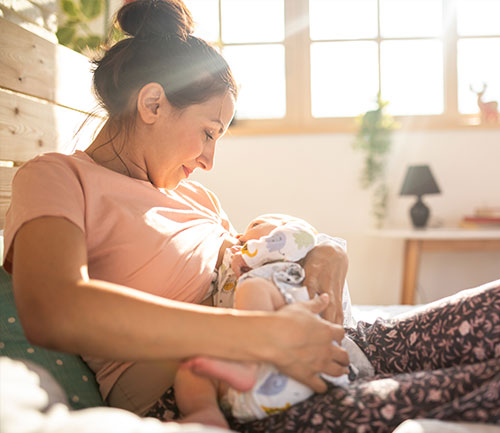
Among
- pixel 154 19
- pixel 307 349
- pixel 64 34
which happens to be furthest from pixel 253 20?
pixel 307 349

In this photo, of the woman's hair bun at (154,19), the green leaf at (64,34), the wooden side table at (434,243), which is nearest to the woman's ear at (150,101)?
the woman's hair bun at (154,19)

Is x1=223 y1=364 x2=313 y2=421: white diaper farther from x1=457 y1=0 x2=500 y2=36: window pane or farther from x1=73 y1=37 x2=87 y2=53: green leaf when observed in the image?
x1=457 y1=0 x2=500 y2=36: window pane

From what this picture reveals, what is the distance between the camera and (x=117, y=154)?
1276 millimetres

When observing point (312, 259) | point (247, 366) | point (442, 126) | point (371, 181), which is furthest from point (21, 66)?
point (442, 126)

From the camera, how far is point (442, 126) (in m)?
3.68

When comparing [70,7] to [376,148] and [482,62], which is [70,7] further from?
[482,62]

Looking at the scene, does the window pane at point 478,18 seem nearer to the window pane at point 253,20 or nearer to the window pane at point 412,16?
the window pane at point 412,16

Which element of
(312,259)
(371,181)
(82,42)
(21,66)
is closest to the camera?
(312,259)

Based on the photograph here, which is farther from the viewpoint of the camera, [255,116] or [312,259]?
[255,116]

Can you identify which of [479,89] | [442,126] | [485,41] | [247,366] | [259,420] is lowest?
[259,420]

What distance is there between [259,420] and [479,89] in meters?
3.48

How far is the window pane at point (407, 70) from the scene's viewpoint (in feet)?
12.5

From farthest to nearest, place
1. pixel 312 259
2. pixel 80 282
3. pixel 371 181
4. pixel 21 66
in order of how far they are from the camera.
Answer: pixel 371 181 → pixel 21 66 → pixel 312 259 → pixel 80 282

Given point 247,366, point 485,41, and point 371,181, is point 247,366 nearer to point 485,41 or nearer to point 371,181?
point 371,181
